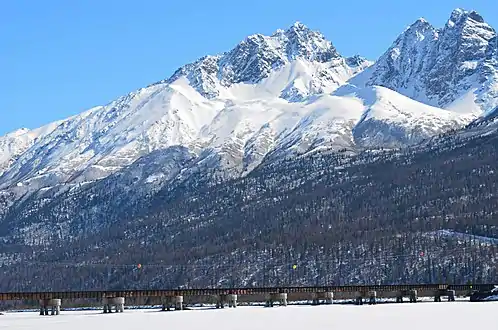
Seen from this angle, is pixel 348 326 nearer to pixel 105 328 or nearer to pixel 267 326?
pixel 267 326

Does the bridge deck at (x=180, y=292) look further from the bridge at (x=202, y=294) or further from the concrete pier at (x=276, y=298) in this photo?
the concrete pier at (x=276, y=298)

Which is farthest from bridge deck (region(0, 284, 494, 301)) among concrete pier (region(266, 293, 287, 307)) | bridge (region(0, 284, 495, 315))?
concrete pier (region(266, 293, 287, 307))

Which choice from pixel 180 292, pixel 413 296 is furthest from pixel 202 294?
pixel 413 296

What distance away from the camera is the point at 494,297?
158000 mm

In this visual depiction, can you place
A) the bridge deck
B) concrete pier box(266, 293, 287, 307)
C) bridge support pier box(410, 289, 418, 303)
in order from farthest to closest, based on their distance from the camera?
bridge support pier box(410, 289, 418, 303)
concrete pier box(266, 293, 287, 307)
the bridge deck

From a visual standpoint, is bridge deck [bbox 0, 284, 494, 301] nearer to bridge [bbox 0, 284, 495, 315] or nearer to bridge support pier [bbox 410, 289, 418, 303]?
bridge [bbox 0, 284, 495, 315]

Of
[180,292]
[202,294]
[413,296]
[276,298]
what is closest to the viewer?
[180,292]

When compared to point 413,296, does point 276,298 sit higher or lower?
higher

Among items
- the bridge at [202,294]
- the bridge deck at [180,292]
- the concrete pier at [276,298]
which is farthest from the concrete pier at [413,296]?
the concrete pier at [276,298]

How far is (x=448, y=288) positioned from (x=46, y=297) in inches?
3010

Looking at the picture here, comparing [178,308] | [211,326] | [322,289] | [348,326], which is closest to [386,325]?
[348,326]

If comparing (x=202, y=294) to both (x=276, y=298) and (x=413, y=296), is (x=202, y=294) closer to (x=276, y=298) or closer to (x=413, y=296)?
(x=276, y=298)

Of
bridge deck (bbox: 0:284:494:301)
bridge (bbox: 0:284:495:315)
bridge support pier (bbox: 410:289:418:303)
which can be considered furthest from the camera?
bridge support pier (bbox: 410:289:418:303)

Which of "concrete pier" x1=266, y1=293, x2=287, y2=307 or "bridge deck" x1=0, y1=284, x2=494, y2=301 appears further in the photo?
"concrete pier" x1=266, y1=293, x2=287, y2=307
